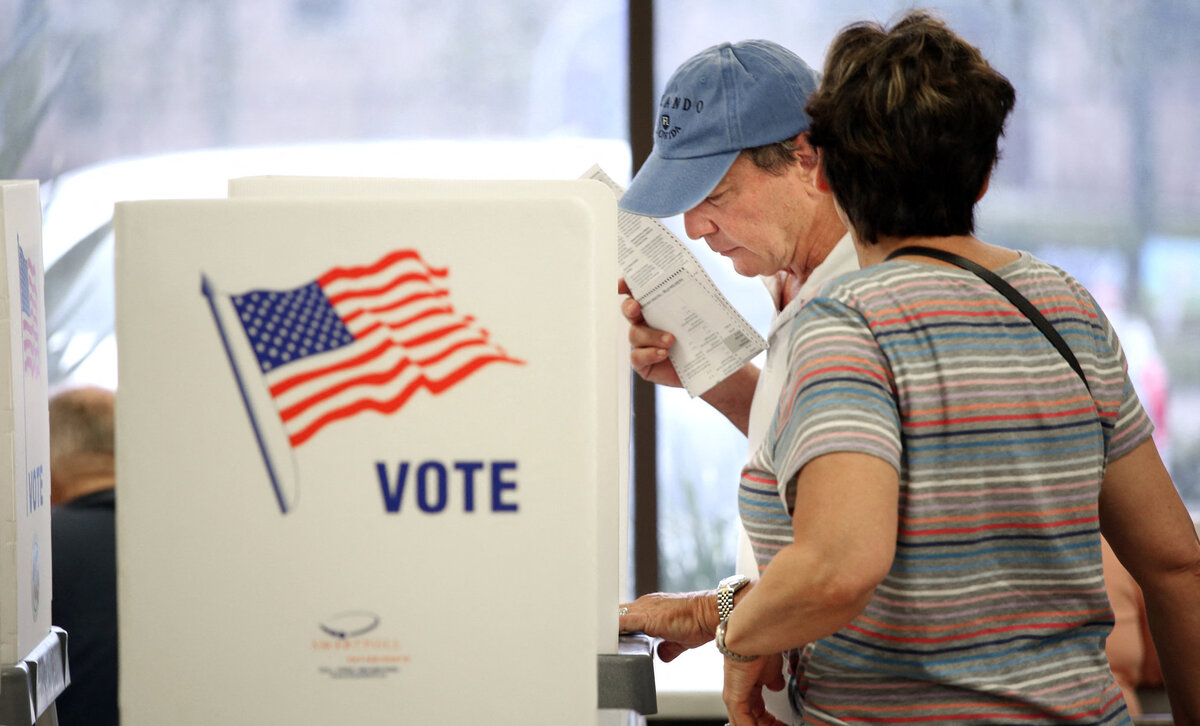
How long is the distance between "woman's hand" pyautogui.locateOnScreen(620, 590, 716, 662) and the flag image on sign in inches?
17.9

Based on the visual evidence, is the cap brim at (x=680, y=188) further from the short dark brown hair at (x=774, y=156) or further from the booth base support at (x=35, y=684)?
the booth base support at (x=35, y=684)

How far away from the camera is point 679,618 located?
1.19 metres

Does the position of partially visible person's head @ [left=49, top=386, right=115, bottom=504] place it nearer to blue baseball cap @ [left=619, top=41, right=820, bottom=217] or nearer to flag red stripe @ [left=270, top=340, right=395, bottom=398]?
blue baseball cap @ [left=619, top=41, right=820, bottom=217]

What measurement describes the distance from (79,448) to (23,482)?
2.03 ft

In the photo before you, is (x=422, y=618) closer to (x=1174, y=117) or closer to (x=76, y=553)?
(x=76, y=553)

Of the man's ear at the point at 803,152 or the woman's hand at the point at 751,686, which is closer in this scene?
the woman's hand at the point at 751,686

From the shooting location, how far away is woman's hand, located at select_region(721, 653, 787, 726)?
3.58ft

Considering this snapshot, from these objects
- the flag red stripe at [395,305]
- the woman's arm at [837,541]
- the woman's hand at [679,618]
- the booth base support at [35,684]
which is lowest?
the booth base support at [35,684]

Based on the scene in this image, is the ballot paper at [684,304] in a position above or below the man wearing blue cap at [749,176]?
below

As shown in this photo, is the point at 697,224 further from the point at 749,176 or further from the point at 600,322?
the point at 600,322

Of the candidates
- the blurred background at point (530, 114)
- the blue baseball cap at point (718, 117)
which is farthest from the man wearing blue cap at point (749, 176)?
the blurred background at point (530, 114)

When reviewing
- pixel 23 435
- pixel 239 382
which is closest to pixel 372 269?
pixel 239 382

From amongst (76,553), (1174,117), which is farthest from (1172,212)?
(76,553)

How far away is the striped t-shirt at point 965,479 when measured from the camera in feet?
3.00
